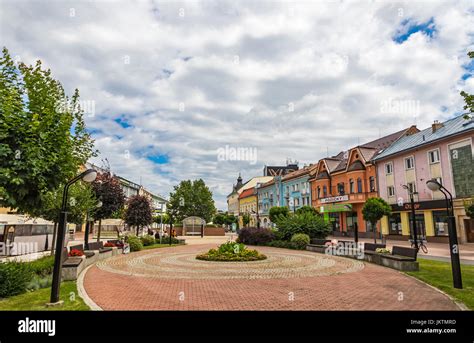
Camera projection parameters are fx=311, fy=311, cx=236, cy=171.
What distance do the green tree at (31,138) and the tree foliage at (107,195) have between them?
41.2 ft

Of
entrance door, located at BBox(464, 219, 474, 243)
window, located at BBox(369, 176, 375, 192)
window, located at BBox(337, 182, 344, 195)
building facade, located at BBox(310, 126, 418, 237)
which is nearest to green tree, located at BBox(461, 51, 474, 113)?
entrance door, located at BBox(464, 219, 474, 243)

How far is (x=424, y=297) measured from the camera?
818 cm

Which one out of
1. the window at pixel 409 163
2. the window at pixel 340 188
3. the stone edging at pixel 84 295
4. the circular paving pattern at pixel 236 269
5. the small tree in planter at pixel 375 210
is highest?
the window at pixel 409 163

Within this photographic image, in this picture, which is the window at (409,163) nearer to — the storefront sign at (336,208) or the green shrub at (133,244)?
the storefront sign at (336,208)

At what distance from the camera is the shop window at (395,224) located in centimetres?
3297

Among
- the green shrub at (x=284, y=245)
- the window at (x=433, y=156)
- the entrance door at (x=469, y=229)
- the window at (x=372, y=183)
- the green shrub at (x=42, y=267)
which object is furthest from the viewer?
the window at (x=372, y=183)

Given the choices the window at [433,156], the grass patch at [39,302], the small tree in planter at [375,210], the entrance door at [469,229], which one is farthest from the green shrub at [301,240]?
the window at [433,156]

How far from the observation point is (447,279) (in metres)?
10.3

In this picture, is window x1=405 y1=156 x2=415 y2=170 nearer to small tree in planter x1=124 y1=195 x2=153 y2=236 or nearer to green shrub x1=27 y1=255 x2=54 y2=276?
small tree in planter x1=124 y1=195 x2=153 y2=236

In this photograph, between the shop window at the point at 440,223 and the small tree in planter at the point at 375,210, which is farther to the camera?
the shop window at the point at 440,223

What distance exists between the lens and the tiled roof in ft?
87.6
